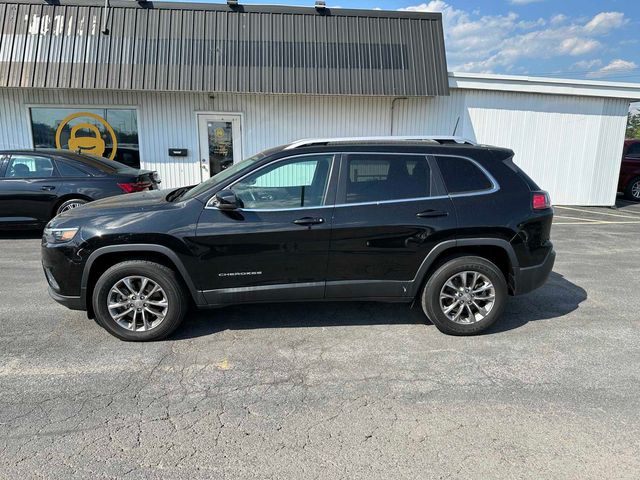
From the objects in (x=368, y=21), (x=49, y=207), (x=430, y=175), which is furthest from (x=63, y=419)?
(x=368, y=21)

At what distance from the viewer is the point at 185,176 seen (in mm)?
11297

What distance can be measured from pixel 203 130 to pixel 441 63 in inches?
250

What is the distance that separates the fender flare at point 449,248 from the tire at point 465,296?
0.11 meters

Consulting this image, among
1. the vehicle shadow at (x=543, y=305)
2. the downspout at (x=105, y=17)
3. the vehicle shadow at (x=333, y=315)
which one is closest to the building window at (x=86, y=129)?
the downspout at (x=105, y=17)

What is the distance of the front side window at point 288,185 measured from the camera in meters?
3.79

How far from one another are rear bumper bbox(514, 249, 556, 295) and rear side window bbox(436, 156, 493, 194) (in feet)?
2.85

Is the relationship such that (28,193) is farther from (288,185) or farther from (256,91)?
(288,185)

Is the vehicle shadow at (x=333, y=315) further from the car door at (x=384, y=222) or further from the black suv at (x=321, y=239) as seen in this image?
the car door at (x=384, y=222)

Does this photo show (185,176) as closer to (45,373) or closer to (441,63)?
(441,63)

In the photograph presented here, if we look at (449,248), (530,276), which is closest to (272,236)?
(449,248)

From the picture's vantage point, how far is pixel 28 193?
24.2ft

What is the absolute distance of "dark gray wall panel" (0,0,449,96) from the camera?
9773mm

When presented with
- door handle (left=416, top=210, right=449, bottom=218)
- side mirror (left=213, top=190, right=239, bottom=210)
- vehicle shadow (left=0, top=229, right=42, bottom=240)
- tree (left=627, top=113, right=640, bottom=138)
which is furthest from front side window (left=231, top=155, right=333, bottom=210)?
tree (left=627, top=113, right=640, bottom=138)

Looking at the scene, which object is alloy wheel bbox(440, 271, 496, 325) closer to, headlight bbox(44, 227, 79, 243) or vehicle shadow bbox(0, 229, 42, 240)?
headlight bbox(44, 227, 79, 243)
